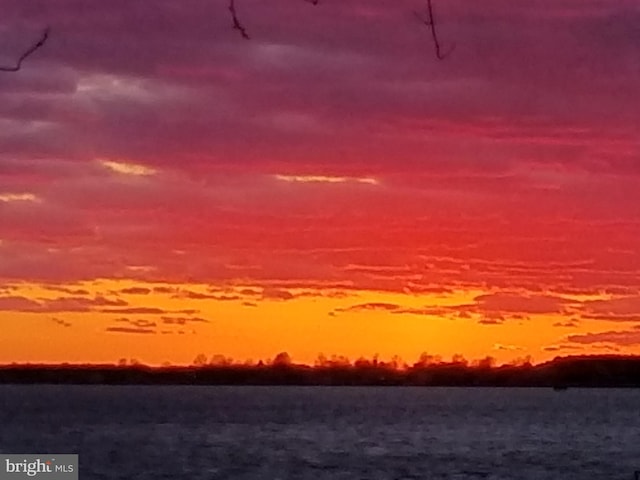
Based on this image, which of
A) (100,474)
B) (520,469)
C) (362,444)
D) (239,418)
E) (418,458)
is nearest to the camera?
(100,474)

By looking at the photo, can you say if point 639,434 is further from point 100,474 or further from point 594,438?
point 100,474

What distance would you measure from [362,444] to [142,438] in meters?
18.2

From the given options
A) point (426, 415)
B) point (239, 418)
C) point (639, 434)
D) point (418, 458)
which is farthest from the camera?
point (426, 415)

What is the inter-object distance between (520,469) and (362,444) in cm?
2357

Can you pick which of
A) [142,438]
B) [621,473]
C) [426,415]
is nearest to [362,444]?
[142,438]

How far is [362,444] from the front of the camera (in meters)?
113

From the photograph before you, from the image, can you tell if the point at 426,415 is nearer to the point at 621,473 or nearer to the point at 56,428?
the point at 56,428

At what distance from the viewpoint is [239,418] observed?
16800 centimetres

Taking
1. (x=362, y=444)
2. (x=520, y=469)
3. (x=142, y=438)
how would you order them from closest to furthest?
(x=520, y=469) → (x=362, y=444) → (x=142, y=438)

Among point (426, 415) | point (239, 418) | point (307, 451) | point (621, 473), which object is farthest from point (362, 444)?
point (426, 415)

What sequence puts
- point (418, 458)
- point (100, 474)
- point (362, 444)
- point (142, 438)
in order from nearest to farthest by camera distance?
point (100, 474)
point (418, 458)
point (362, 444)
point (142, 438)

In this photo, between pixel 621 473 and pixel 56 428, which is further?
pixel 56 428

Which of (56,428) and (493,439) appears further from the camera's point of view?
(56,428)

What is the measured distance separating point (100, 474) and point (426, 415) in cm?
10705
